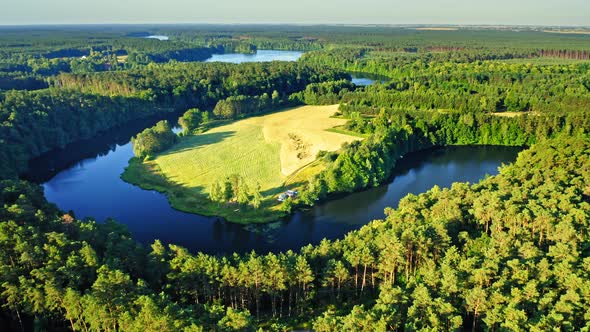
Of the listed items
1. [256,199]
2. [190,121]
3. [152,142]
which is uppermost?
[190,121]

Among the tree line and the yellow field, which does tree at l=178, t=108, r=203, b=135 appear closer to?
the yellow field

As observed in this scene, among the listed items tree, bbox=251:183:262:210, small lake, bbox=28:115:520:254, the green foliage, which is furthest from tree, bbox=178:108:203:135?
tree, bbox=251:183:262:210

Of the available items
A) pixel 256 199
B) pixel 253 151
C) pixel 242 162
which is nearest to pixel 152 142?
pixel 242 162

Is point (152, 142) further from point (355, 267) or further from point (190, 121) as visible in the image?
point (355, 267)

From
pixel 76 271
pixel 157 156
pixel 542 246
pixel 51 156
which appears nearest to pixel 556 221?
pixel 542 246

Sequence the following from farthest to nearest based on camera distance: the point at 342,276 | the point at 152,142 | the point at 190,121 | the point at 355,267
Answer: the point at 190,121, the point at 152,142, the point at 355,267, the point at 342,276

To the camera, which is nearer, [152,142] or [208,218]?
[208,218]

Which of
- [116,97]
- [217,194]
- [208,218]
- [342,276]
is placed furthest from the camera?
[116,97]
